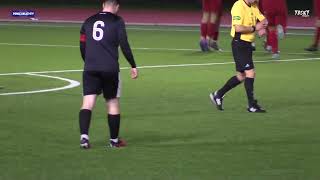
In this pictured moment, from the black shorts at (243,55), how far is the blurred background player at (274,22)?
8.24 metres

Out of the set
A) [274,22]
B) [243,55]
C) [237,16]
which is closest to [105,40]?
[237,16]

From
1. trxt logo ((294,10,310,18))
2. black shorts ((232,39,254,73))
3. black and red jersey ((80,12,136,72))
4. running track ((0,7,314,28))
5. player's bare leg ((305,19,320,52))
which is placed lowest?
running track ((0,7,314,28))

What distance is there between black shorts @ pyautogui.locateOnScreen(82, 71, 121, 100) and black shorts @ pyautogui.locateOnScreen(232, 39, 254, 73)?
3450 mm

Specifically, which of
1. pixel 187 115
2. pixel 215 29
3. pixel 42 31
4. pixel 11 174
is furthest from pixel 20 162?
pixel 42 31

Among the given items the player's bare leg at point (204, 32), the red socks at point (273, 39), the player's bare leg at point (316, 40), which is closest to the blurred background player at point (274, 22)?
the red socks at point (273, 39)

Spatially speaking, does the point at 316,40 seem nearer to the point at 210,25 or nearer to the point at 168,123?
the point at 210,25

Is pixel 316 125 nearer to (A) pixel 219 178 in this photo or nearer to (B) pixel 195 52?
(A) pixel 219 178

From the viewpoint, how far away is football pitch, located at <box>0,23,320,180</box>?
846 centimetres

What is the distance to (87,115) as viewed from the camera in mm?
9516

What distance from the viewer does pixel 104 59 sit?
31.2 feet

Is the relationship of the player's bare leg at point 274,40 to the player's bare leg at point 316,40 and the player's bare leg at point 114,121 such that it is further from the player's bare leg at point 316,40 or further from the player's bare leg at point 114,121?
the player's bare leg at point 114,121

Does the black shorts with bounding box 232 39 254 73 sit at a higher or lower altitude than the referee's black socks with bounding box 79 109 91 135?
higher

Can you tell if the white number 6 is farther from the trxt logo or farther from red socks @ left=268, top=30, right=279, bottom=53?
the trxt logo

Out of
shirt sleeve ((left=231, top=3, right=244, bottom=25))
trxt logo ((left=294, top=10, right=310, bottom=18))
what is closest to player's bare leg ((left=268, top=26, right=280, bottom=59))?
shirt sleeve ((left=231, top=3, right=244, bottom=25))
